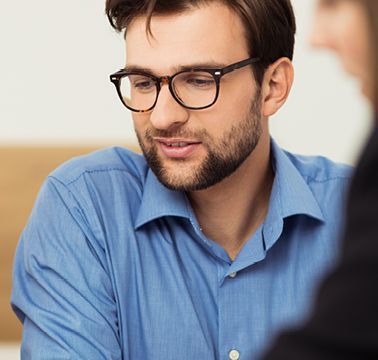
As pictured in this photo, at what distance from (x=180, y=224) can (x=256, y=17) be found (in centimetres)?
48

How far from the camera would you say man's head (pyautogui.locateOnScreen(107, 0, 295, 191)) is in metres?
1.67

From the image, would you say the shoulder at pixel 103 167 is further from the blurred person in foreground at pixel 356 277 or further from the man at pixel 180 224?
the blurred person in foreground at pixel 356 277

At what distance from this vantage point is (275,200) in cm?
183

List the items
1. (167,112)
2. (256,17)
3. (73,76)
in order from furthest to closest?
(73,76) < (256,17) < (167,112)

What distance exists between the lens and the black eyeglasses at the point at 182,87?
5.48 ft

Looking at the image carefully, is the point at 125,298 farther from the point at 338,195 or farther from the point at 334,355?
the point at 334,355

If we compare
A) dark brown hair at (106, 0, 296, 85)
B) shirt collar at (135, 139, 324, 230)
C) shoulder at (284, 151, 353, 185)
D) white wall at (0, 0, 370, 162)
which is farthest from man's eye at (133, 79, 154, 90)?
white wall at (0, 0, 370, 162)

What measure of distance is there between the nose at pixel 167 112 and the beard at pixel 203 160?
23mm

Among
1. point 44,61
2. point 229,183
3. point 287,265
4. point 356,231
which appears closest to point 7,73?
point 44,61

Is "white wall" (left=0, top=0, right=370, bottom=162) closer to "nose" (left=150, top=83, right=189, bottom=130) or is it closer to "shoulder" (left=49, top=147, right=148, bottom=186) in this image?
"shoulder" (left=49, top=147, right=148, bottom=186)

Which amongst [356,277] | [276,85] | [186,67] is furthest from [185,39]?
[356,277]

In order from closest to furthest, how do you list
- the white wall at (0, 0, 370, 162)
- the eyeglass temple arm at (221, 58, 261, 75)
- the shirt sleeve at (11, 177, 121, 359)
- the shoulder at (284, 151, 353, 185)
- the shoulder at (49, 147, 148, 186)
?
the shirt sleeve at (11, 177, 121, 359), the eyeglass temple arm at (221, 58, 261, 75), the shoulder at (49, 147, 148, 186), the shoulder at (284, 151, 353, 185), the white wall at (0, 0, 370, 162)

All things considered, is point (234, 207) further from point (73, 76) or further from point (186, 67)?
point (73, 76)

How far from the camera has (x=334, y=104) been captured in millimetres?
3018
